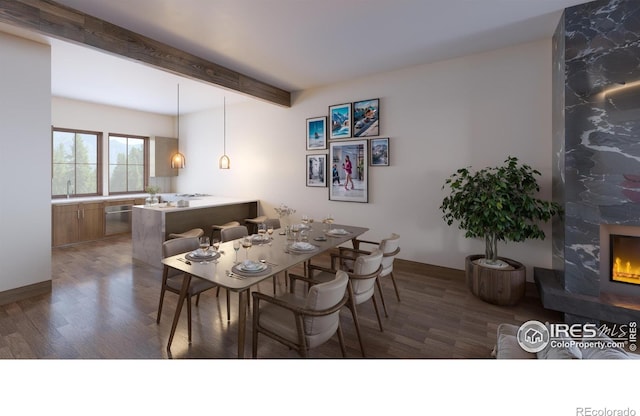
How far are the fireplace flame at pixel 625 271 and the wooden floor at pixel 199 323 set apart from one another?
63cm

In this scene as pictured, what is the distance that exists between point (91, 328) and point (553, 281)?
4.40 m

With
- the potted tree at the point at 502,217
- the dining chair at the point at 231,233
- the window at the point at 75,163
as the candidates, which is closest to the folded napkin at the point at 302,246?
the dining chair at the point at 231,233

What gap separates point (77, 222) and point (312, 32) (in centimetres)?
563

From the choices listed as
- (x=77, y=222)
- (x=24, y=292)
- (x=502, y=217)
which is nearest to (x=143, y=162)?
(x=77, y=222)

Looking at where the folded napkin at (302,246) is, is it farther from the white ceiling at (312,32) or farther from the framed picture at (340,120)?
the framed picture at (340,120)

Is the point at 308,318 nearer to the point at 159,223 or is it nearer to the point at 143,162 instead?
the point at 159,223

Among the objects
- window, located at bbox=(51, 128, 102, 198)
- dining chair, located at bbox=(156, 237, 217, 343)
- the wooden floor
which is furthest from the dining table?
window, located at bbox=(51, 128, 102, 198)

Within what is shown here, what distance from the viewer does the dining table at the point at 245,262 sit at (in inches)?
69.2

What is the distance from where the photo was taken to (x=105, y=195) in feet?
20.5

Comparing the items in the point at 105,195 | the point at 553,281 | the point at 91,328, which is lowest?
the point at 91,328

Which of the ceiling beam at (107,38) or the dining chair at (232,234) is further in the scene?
the dining chair at (232,234)
